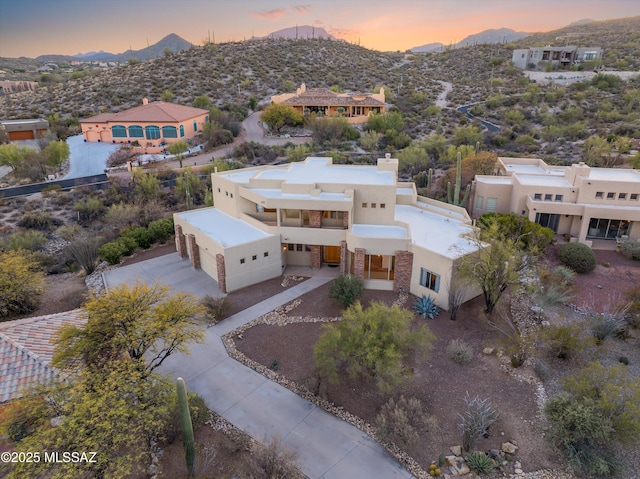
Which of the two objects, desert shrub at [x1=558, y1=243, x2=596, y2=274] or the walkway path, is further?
desert shrub at [x1=558, y1=243, x2=596, y2=274]

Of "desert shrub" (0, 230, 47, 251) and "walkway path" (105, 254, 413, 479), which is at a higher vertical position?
"desert shrub" (0, 230, 47, 251)

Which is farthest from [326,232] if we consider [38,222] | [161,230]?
[38,222]

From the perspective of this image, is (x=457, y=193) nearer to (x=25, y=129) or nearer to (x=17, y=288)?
(x=17, y=288)

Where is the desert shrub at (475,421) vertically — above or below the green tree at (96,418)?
below

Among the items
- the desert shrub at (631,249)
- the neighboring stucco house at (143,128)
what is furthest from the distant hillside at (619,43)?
the neighboring stucco house at (143,128)

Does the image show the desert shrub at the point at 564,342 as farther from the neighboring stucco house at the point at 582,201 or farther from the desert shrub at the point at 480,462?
the neighboring stucco house at the point at 582,201

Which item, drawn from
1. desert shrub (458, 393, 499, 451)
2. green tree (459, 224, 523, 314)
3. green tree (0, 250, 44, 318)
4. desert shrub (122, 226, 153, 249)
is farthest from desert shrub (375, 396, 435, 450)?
desert shrub (122, 226, 153, 249)

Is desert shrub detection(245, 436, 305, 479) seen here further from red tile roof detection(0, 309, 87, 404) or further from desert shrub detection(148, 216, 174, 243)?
desert shrub detection(148, 216, 174, 243)
